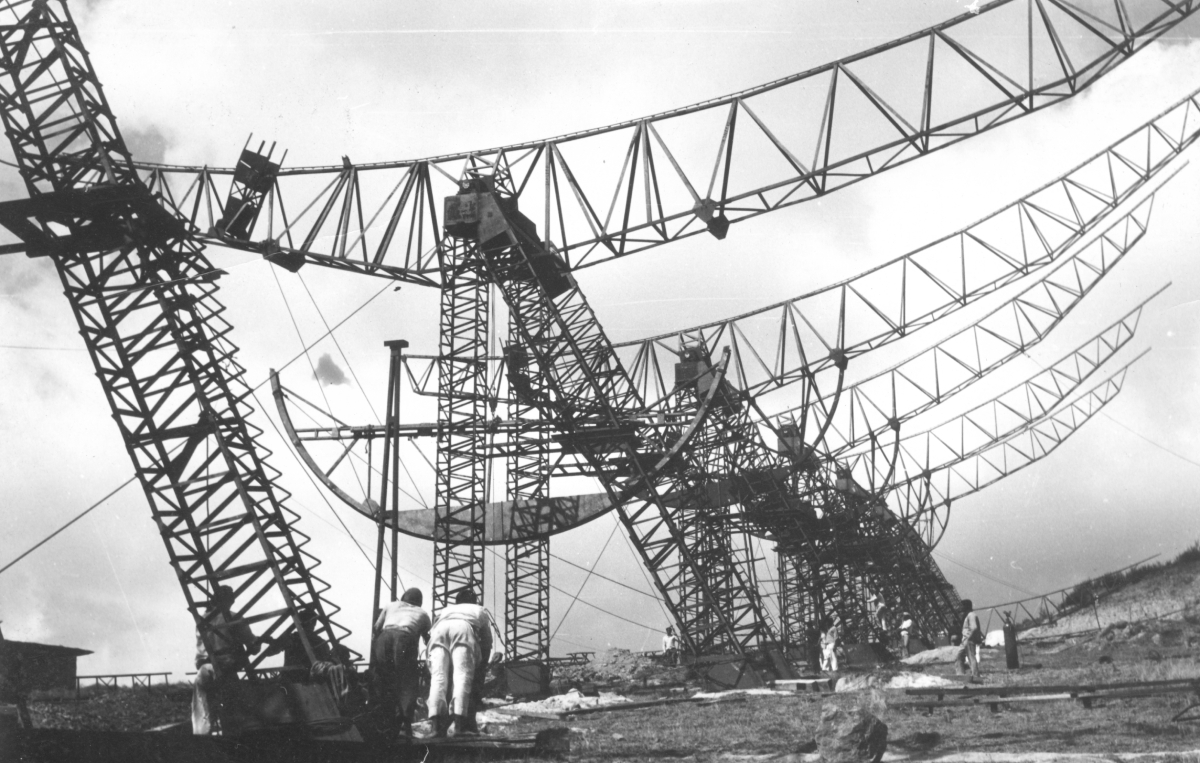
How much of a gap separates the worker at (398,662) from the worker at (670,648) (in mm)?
25260

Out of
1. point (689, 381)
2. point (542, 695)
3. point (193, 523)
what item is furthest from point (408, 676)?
point (689, 381)

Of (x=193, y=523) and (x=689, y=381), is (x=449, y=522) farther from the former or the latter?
(x=193, y=523)

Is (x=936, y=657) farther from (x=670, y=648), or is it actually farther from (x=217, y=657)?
(x=217, y=657)

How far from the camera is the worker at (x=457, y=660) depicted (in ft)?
32.4

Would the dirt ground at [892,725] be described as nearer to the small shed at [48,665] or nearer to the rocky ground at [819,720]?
the rocky ground at [819,720]

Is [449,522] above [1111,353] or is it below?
below

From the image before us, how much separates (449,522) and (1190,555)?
39.2 meters

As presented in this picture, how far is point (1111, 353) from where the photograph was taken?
4334 centimetres

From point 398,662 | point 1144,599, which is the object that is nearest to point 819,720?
point 398,662

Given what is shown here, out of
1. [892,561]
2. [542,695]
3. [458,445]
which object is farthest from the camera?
[892,561]

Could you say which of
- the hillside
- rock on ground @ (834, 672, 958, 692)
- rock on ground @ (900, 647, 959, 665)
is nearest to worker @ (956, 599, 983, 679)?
rock on ground @ (834, 672, 958, 692)

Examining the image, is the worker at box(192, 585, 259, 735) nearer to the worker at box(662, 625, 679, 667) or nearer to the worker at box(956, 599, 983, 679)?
the worker at box(956, 599, 983, 679)

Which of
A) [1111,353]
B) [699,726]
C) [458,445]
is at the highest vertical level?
[1111,353]

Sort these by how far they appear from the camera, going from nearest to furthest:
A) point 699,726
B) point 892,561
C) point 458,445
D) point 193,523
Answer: point 699,726, point 193,523, point 458,445, point 892,561
